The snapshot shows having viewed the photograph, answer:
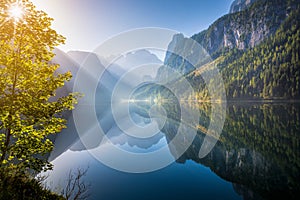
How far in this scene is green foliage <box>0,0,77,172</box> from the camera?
9.51m

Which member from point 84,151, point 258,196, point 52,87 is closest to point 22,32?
point 52,87

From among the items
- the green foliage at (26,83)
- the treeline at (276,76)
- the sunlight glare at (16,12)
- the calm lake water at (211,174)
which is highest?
the treeline at (276,76)

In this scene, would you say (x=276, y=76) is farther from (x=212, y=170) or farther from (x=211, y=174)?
(x=211, y=174)

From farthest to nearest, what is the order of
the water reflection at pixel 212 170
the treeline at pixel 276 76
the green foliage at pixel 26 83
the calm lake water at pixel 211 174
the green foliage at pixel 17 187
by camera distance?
the treeline at pixel 276 76 < the water reflection at pixel 212 170 < the calm lake water at pixel 211 174 < the green foliage at pixel 26 83 < the green foliage at pixel 17 187

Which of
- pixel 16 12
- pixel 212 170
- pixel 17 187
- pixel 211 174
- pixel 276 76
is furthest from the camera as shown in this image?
pixel 276 76

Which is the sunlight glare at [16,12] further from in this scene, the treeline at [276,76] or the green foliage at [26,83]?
the treeline at [276,76]

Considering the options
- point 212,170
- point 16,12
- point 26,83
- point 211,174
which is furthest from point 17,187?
point 212,170

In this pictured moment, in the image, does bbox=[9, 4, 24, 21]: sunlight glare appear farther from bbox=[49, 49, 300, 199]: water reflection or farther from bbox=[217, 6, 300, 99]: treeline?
bbox=[217, 6, 300, 99]: treeline

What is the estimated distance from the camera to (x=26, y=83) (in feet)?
32.8

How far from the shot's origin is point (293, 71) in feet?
513

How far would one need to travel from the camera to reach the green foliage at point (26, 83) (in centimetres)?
951

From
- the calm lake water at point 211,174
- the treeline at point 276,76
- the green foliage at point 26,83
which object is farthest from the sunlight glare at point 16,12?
the treeline at point 276,76

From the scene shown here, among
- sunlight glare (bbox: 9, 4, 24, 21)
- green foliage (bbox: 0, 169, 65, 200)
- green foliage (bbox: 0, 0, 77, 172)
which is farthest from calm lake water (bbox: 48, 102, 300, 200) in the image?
sunlight glare (bbox: 9, 4, 24, 21)

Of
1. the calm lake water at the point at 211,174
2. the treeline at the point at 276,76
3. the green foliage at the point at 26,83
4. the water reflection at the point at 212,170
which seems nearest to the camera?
the green foliage at the point at 26,83
